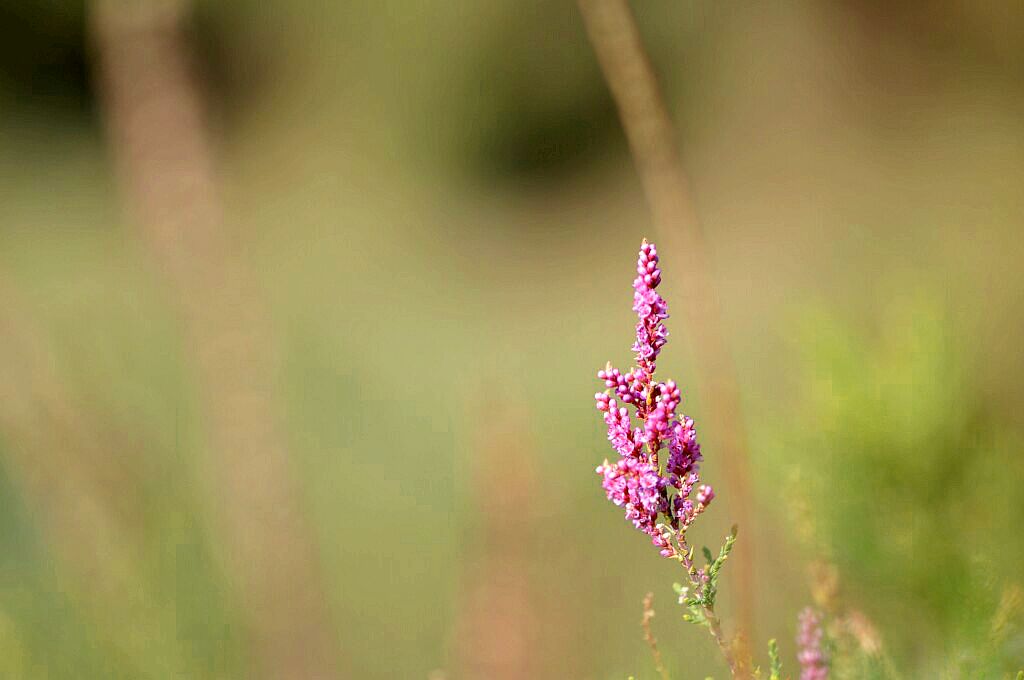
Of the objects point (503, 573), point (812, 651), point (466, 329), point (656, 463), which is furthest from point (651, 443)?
point (466, 329)

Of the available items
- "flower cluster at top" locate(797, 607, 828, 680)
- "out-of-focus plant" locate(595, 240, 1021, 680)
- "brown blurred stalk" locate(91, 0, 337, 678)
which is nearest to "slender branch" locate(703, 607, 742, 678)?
"out-of-focus plant" locate(595, 240, 1021, 680)

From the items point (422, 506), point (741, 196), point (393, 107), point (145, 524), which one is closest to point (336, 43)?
point (393, 107)

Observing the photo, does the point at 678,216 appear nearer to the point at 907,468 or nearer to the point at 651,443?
the point at 651,443

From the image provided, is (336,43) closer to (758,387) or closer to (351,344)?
(351,344)

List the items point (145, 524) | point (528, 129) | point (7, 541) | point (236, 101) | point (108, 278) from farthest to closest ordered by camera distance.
→ point (236, 101) → point (528, 129) → point (108, 278) → point (7, 541) → point (145, 524)

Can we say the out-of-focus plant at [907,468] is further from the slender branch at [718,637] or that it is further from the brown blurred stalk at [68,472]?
the brown blurred stalk at [68,472]

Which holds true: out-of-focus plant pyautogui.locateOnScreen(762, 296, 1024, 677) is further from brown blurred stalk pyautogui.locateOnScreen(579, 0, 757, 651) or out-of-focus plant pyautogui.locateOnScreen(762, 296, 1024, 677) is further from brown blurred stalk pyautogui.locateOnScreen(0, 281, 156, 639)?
brown blurred stalk pyautogui.locateOnScreen(0, 281, 156, 639)
